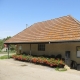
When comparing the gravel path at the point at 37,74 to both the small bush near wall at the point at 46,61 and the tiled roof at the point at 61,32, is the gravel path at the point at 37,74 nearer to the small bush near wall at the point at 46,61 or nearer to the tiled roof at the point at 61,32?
the small bush near wall at the point at 46,61

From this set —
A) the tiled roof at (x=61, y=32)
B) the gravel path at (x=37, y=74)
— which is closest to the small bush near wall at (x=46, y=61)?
the gravel path at (x=37, y=74)

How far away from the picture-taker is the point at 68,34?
18.2 metres

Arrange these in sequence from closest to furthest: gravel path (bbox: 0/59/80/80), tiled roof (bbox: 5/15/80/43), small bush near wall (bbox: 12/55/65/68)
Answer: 1. gravel path (bbox: 0/59/80/80)
2. small bush near wall (bbox: 12/55/65/68)
3. tiled roof (bbox: 5/15/80/43)

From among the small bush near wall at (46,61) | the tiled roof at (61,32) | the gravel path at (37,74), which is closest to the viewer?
the gravel path at (37,74)

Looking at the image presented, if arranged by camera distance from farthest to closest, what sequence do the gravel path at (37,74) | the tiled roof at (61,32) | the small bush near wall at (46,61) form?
the tiled roof at (61,32), the small bush near wall at (46,61), the gravel path at (37,74)

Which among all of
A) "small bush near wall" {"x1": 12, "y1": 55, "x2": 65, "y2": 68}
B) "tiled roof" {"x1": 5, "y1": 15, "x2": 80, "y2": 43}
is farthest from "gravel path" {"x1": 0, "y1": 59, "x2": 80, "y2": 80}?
"tiled roof" {"x1": 5, "y1": 15, "x2": 80, "y2": 43}

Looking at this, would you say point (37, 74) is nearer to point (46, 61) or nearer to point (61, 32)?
point (46, 61)

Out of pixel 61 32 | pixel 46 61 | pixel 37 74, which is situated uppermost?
pixel 61 32

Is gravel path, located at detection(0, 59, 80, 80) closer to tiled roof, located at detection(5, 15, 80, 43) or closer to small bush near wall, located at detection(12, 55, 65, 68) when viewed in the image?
small bush near wall, located at detection(12, 55, 65, 68)

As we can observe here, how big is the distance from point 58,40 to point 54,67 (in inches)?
110

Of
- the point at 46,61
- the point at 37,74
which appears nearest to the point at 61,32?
the point at 46,61

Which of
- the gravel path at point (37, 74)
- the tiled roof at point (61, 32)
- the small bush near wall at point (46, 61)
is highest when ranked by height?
the tiled roof at point (61, 32)

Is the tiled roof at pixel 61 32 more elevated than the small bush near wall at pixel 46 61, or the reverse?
the tiled roof at pixel 61 32

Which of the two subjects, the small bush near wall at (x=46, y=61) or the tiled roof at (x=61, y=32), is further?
the tiled roof at (x=61, y=32)
